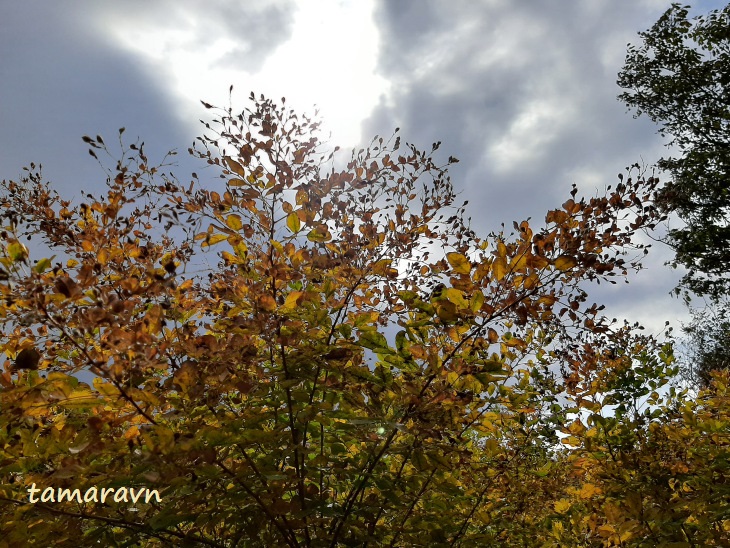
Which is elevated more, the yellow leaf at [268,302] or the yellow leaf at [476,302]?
the yellow leaf at [268,302]

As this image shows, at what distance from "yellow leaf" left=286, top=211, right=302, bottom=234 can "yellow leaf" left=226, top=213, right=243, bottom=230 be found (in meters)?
0.19

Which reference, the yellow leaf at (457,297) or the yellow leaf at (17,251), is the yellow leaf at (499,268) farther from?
the yellow leaf at (17,251)

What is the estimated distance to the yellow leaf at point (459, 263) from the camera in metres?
1.61

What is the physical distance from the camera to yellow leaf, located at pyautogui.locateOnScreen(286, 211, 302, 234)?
6.23 ft

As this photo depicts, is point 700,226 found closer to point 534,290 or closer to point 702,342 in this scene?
point 702,342

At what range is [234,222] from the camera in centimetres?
190

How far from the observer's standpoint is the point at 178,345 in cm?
165

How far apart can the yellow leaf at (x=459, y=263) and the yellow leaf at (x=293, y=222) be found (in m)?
0.64

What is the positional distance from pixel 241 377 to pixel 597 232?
1600mm

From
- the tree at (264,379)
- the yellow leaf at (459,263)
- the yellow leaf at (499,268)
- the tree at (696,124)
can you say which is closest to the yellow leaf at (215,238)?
the tree at (264,379)

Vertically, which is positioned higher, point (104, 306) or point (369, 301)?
point (369, 301)

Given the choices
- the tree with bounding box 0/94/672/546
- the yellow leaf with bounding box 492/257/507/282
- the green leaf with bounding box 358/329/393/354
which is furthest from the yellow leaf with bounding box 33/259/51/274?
the yellow leaf with bounding box 492/257/507/282

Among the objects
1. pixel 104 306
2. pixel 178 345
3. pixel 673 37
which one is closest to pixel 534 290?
pixel 178 345

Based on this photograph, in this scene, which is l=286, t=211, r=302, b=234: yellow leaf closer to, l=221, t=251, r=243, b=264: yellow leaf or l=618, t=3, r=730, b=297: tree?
l=221, t=251, r=243, b=264: yellow leaf
